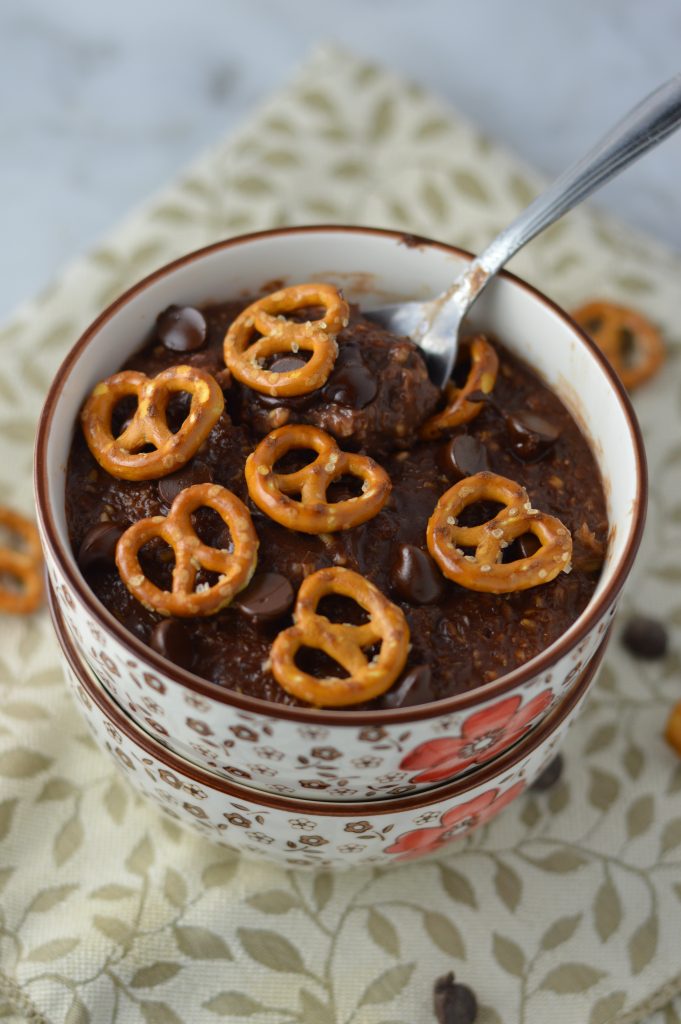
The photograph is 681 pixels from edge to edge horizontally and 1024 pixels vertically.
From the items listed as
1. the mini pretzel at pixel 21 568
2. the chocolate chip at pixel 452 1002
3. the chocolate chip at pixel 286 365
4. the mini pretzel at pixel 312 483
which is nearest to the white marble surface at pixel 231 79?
the mini pretzel at pixel 21 568

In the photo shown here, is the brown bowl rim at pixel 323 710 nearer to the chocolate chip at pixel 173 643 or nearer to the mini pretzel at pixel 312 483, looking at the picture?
the chocolate chip at pixel 173 643

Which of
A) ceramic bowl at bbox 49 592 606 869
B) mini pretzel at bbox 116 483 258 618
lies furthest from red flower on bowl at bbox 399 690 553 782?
mini pretzel at bbox 116 483 258 618

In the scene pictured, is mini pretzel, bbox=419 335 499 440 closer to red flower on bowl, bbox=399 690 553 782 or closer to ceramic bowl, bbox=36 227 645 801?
ceramic bowl, bbox=36 227 645 801

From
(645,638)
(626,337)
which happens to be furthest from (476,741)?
(626,337)

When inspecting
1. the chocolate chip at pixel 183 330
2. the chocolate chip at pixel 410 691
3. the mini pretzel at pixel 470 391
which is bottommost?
the chocolate chip at pixel 410 691

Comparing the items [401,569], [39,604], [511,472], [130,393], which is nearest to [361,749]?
[401,569]

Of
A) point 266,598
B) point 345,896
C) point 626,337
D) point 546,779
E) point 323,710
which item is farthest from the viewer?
point 626,337

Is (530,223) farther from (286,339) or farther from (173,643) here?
(173,643)
